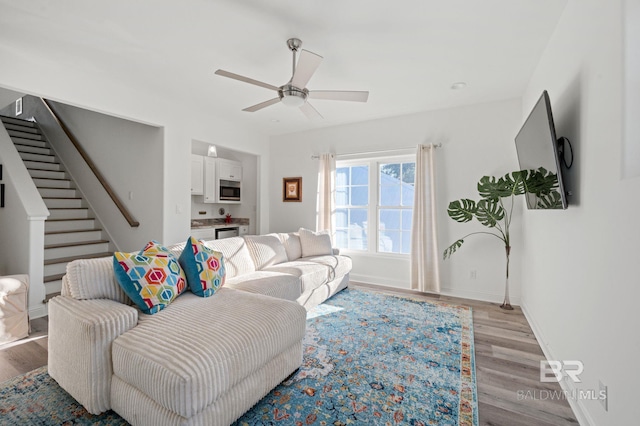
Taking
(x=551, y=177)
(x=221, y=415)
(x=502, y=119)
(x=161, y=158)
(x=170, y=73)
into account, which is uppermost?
(x=170, y=73)

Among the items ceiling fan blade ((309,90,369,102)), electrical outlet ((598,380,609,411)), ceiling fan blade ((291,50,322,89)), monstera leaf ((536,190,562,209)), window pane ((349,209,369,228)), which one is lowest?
electrical outlet ((598,380,609,411))

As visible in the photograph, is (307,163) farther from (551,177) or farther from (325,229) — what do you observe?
(551,177)

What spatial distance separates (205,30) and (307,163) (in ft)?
9.91

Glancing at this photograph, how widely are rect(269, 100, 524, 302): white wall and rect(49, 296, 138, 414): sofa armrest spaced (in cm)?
359

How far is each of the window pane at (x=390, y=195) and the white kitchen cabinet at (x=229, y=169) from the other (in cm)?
299

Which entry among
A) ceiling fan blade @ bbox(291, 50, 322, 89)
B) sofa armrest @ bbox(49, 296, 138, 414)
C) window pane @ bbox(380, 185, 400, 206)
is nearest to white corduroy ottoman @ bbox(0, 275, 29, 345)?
sofa armrest @ bbox(49, 296, 138, 414)

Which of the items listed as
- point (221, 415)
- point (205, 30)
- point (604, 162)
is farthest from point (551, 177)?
point (205, 30)

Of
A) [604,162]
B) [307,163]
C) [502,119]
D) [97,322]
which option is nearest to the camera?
[604,162]

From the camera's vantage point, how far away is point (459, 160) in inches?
159

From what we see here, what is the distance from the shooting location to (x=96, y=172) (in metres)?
4.68

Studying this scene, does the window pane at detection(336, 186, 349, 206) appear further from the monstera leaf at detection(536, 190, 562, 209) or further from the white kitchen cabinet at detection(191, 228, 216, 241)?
the monstera leaf at detection(536, 190, 562, 209)

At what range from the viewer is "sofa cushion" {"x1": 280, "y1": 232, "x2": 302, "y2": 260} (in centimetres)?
412

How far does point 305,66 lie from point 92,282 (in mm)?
2053

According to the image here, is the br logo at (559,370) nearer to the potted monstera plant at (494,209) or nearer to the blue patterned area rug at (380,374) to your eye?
the blue patterned area rug at (380,374)
